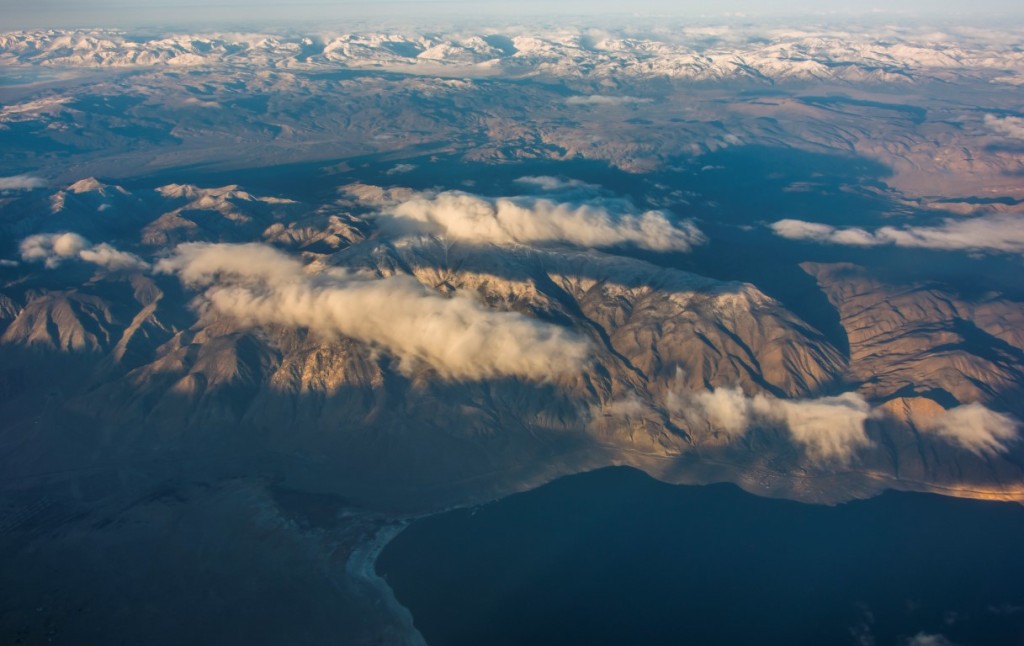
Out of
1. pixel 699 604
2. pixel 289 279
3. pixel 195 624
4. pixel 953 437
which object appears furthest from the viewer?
pixel 289 279

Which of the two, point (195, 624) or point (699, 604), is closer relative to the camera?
point (195, 624)

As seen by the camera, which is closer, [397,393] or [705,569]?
[705,569]

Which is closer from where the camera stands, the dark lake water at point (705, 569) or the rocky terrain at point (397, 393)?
the dark lake water at point (705, 569)

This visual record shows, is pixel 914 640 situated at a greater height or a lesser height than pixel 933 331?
lesser

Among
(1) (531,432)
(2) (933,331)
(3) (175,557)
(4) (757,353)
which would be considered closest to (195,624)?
(3) (175,557)

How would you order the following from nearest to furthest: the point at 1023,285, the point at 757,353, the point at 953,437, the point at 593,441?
the point at 953,437
the point at 593,441
the point at 757,353
the point at 1023,285

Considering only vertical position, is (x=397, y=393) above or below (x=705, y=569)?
above

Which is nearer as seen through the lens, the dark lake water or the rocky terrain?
the dark lake water

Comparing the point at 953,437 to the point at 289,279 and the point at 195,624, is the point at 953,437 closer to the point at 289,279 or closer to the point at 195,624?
the point at 195,624
